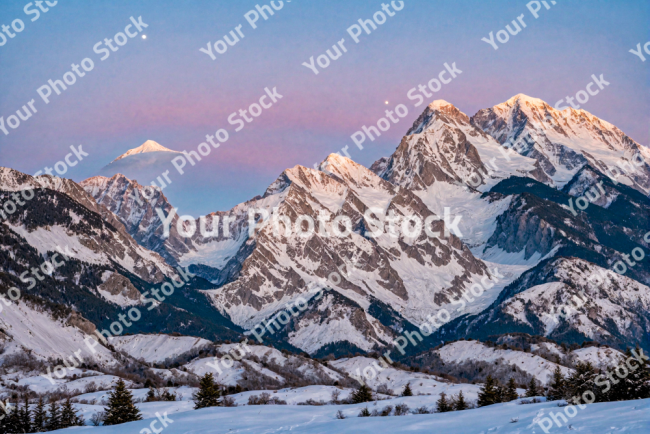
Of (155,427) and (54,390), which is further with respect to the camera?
(54,390)

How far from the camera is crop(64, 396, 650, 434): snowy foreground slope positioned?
2216 inches

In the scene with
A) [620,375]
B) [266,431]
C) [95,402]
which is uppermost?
[95,402]

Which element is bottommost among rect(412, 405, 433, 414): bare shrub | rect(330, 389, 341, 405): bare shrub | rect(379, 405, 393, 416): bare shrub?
rect(412, 405, 433, 414): bare shrub

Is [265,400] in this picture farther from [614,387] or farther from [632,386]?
[632,386]

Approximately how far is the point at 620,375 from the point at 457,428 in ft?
63.0

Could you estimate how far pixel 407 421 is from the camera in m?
70.8

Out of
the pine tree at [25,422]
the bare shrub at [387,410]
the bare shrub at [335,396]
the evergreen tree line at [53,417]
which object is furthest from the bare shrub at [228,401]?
the pine tree at [25,422]

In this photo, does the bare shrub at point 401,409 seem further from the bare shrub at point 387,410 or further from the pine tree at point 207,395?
the pine tree at point 207,395

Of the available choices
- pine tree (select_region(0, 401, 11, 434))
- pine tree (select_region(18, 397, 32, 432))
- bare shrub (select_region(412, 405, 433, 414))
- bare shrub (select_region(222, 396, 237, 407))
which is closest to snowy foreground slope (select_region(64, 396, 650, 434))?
bare shrub (select_region(412, 405, 433, 414))

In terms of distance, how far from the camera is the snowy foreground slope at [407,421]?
56.3 m

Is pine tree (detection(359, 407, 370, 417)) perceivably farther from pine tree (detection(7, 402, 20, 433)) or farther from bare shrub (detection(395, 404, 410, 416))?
pine tree (detection(7, 402, 20, 433))

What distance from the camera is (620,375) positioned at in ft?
235

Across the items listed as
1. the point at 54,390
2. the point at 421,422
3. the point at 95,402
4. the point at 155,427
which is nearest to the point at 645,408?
the point at 421,422

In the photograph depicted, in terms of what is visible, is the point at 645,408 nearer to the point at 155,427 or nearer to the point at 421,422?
the point at 421,422
